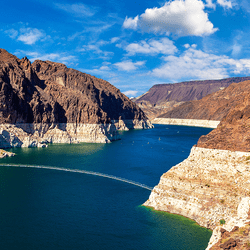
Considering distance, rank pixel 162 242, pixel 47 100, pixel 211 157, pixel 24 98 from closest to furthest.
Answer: pixel 162 242, pixel 211 157, pixel 24 98, pixel 47 100

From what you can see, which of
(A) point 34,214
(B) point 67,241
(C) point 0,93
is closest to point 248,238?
(B) point 67,241

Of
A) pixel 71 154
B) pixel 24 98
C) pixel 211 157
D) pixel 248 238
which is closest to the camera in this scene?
pixel 248 238

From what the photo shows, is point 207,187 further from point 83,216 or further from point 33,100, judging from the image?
point 33,100

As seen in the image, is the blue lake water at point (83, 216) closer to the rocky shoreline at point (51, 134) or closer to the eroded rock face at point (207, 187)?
the eroded rock face at point (207, 187)

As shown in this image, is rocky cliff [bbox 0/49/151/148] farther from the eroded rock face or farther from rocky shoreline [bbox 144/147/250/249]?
the eroded rock face

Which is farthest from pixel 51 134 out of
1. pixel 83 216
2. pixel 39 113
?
pixel 83 216

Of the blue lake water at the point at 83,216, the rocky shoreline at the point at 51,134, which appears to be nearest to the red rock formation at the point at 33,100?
the rocky shoreline at the point at 51,134

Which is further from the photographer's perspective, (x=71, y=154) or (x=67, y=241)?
(x=71, y=154)

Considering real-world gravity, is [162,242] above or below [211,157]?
below

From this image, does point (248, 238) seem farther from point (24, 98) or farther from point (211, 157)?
point (24, 98)

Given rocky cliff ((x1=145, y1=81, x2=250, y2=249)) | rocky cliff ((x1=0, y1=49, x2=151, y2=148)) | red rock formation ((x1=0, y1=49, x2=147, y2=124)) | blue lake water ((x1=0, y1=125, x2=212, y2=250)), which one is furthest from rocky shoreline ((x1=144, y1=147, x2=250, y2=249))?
red rock formation ((x1=0, y1=49, x2=147, y2=124))
